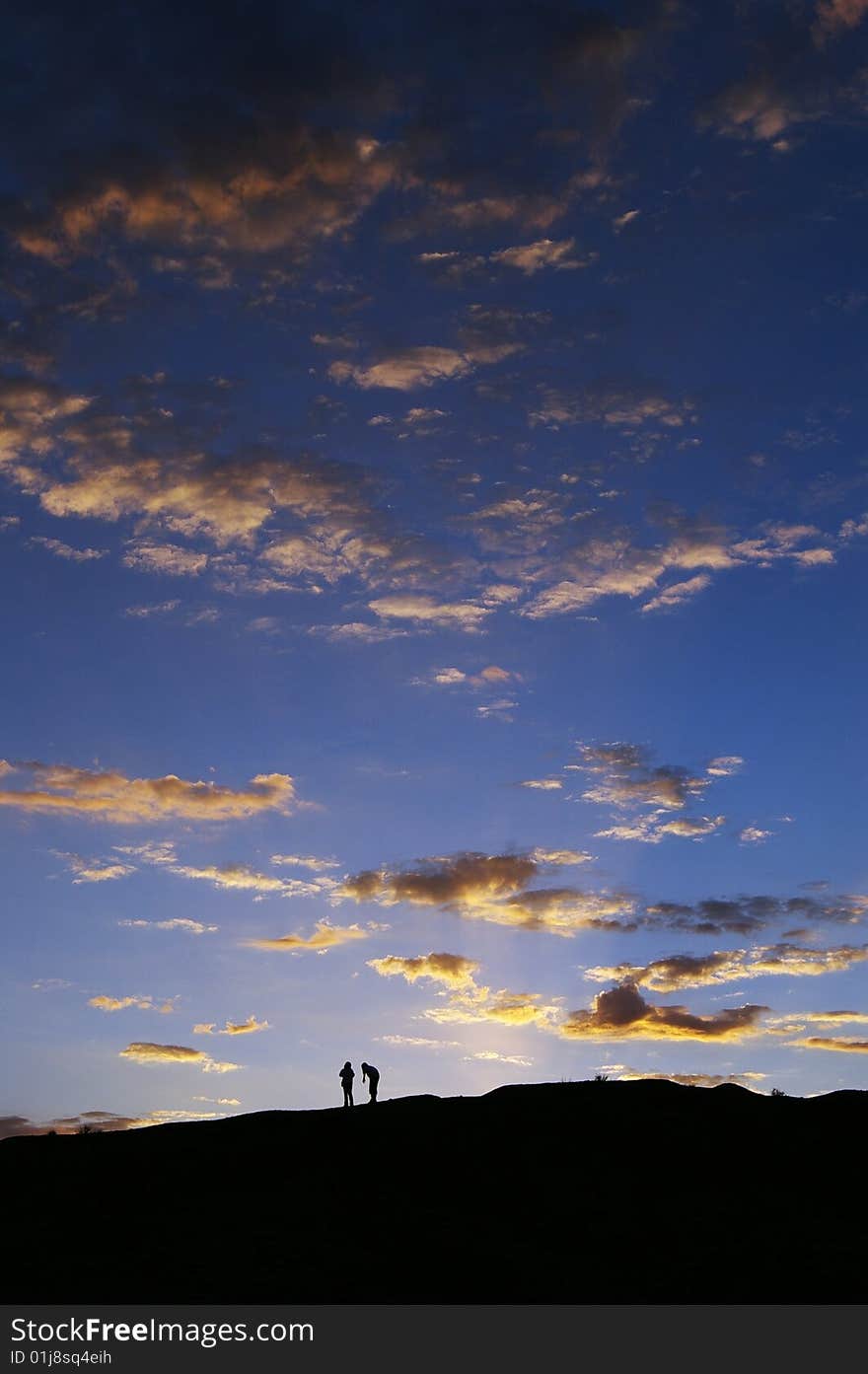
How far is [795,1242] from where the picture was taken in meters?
30.0

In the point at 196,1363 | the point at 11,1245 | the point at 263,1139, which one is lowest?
the point at 196,1363

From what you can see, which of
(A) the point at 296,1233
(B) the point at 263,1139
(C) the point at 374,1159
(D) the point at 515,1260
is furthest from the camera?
(B) the point at 263,1139

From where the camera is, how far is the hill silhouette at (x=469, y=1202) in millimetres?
27766

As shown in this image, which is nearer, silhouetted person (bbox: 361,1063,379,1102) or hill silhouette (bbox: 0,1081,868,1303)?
hill silhouette (bbox: 0,1081,868,1303)

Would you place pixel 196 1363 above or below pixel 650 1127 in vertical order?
below

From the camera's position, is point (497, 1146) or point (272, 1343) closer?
point (272, 1343)

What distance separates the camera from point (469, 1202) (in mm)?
32938

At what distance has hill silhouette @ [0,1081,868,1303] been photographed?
27766 millimetres

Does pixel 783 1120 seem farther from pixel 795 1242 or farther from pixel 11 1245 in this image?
pixel 11 1245

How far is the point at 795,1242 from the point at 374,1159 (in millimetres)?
13082

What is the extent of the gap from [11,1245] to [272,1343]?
9.98 metres

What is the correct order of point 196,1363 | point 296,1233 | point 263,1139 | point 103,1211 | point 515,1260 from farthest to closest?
1. point 263,1139
2. point 103,1211
3. point 296,1233
4. point 515,1260
5. point 196,1363

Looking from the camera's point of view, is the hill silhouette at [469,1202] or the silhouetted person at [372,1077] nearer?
the hill silhouette at [469,1202]

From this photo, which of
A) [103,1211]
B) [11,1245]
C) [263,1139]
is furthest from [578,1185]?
[11,1245]
